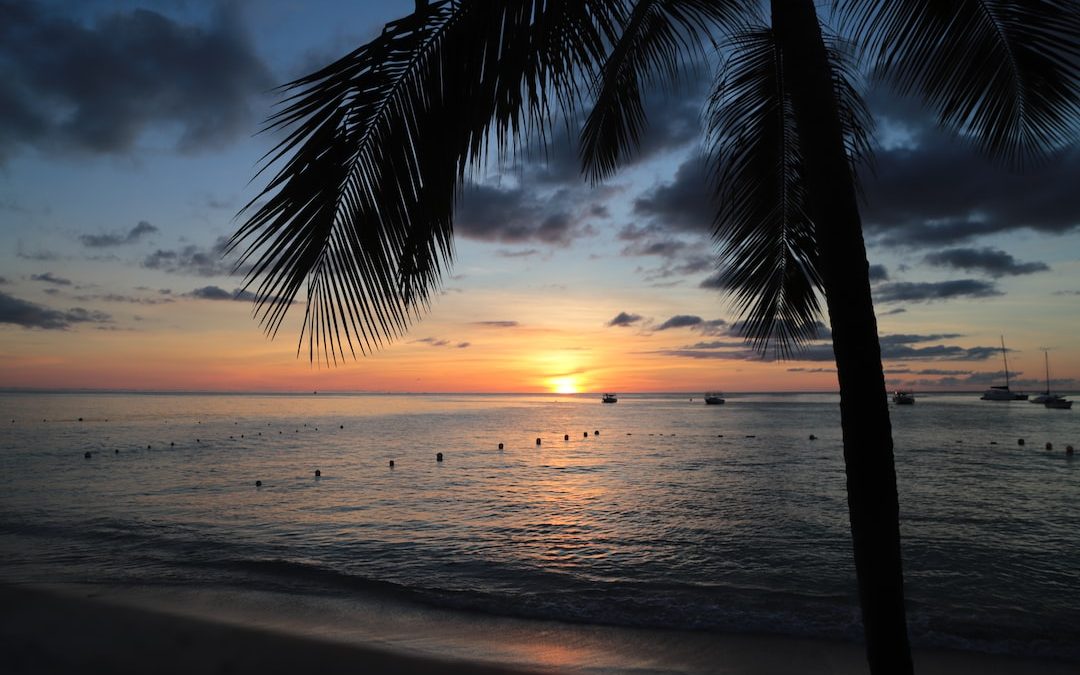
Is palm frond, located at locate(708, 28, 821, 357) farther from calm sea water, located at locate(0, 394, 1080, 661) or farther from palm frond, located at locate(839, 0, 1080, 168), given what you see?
calm sea water, located at locate(0, 394, 1080, 661)

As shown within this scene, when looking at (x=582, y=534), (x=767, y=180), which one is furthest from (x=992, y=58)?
(x=582, y=534)

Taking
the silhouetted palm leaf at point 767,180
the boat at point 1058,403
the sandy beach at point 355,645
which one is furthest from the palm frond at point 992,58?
the boat at point 1058,403

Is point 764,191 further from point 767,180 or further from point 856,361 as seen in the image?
point 856,361

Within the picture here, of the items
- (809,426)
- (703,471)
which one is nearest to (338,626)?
(703,471)

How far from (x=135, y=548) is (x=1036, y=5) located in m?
16.3

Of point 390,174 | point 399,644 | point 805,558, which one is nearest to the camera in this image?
point 390,174

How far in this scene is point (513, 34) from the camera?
2082 mm

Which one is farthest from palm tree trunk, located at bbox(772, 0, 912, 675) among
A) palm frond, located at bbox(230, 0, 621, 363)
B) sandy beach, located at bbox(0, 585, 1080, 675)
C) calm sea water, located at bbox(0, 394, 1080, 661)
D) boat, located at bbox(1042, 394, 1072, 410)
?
boat, located at bbox(1042, 394, 1072, 410)

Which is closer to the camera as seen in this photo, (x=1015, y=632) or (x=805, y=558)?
(x=1015, y=632)

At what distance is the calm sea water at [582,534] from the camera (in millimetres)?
9500

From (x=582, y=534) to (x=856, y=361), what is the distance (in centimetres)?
1343

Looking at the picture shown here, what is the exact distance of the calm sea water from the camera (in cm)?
950

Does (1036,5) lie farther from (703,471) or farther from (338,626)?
(703,471)

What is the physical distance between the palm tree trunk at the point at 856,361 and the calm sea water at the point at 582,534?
7297 mm
